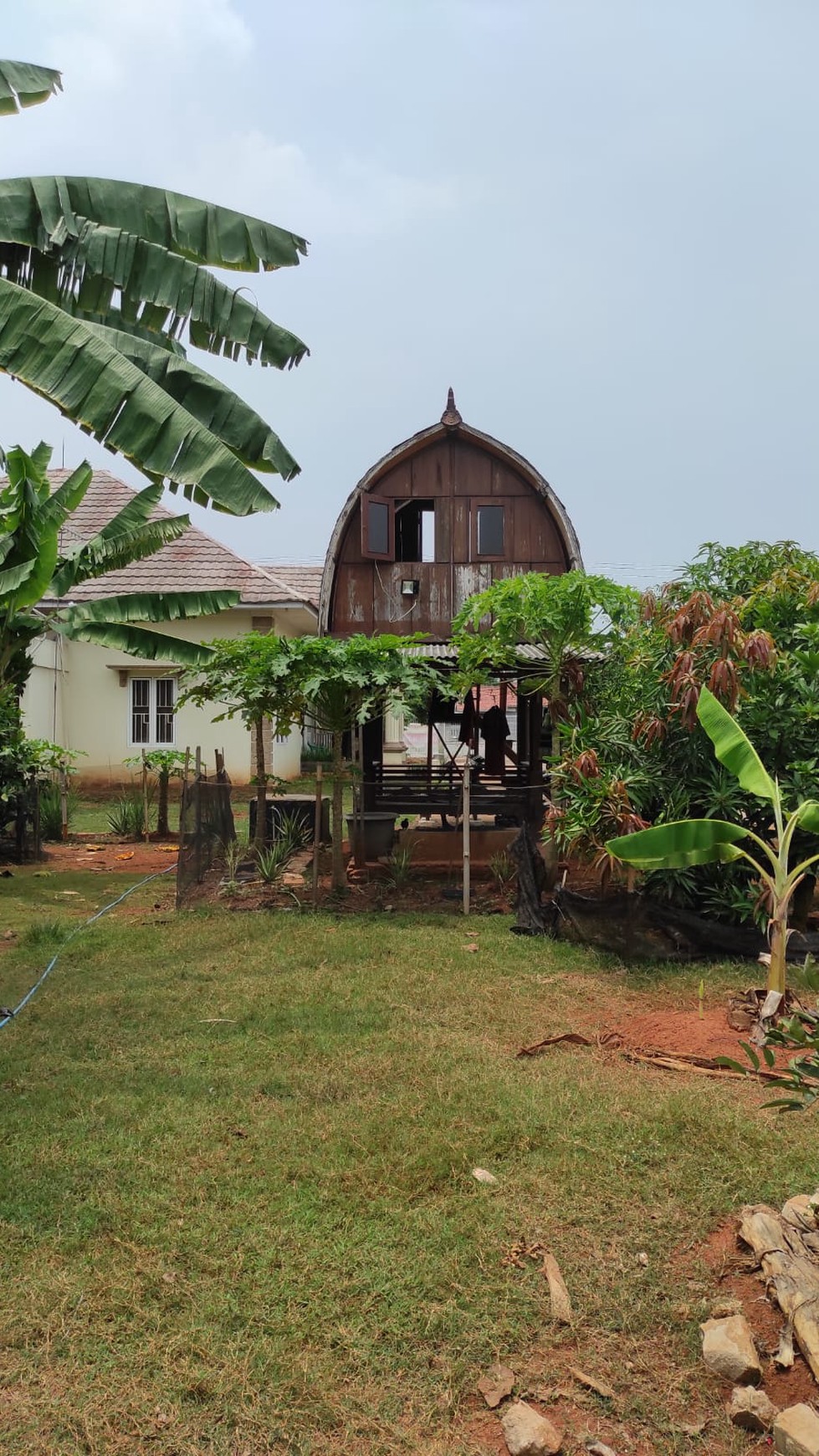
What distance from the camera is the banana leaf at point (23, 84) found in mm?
8328

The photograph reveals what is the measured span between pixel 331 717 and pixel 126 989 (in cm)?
400

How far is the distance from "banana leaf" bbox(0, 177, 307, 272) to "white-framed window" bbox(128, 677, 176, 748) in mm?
11941

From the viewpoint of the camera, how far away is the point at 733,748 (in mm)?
6562

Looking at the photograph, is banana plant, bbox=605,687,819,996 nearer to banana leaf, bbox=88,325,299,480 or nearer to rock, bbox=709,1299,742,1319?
rock, bbox=709,1299,742,1319

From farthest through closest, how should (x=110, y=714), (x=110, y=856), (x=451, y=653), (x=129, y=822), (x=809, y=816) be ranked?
(x=110, y=714) → (x=129, y=822) → (x=110, y=856) → (x=451, y=653) → (x=809, y=816)

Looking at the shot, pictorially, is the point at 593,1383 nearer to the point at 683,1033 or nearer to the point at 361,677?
the point at 683,1033

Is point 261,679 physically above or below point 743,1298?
above

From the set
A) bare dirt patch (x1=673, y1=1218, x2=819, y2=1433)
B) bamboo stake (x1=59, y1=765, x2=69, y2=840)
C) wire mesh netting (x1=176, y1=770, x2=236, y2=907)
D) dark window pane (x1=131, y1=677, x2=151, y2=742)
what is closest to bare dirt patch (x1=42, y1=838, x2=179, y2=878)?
bamboo stake (x1=59, y1=765, x2=69, y2=840)

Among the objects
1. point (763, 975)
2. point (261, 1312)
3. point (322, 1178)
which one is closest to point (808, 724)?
point (763, 975)

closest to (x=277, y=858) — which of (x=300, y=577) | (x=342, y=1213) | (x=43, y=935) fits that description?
(x=43, y=935)

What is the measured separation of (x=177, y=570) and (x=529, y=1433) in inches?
761

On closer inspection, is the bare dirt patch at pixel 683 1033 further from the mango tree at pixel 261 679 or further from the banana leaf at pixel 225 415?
the banana leaf at pixel 225 415

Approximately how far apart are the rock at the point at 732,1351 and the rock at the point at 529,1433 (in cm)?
57

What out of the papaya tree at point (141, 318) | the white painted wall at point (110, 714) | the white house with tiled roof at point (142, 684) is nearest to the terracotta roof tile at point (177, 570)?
the white house with tiled roof at point (142, 684)
